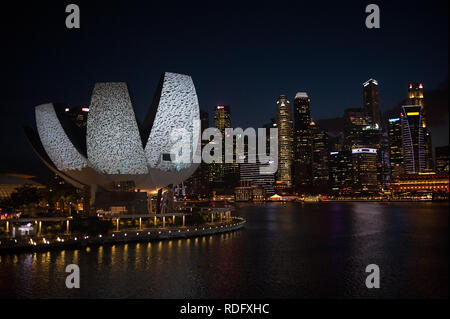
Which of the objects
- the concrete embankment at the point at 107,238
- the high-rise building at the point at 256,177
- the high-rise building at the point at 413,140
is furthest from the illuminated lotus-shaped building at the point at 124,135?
the high-rise building at the point at 413,140

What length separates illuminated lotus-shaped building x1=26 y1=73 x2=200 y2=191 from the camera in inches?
889

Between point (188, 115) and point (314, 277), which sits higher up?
point (188, 115)

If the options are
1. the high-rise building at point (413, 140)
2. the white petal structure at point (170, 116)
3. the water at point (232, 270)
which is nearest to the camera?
the water at point (232, 270)

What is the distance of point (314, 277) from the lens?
47.2ft

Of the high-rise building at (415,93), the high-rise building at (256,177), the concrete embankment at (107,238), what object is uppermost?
the high-rise building at (415,93)

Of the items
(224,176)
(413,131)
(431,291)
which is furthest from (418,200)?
(431,291)

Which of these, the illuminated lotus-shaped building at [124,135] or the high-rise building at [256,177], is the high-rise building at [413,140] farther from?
the illuminated lotus-shaped building at [124,135]

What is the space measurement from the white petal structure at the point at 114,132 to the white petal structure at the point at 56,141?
5.20 feet

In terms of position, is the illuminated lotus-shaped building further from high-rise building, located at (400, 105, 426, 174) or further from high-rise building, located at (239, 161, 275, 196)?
high-rise building, located at (400, 105, 426, 174)

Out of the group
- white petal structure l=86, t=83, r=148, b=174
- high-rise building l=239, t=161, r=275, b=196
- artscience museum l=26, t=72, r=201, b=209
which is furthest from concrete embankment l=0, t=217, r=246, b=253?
high-rise building l=239, t=161, r=275, b=196

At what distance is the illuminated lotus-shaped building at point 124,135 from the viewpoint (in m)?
22.6

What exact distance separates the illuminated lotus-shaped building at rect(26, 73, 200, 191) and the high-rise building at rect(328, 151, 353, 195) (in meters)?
137
